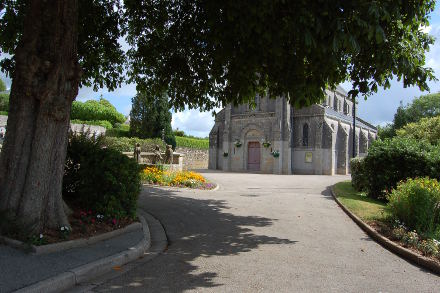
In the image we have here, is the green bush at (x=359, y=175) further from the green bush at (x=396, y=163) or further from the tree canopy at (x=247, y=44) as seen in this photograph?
the tree canopy at (x=247, y=44)

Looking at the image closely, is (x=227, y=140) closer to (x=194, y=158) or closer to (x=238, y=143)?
(x=238, y=143)

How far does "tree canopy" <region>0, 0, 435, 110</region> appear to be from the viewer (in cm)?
596

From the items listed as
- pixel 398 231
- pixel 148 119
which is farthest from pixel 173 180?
pixel 148 119

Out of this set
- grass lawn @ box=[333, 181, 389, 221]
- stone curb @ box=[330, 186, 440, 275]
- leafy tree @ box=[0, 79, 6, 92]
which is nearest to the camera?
stone curb @ box=[330, 186, 440, 275]

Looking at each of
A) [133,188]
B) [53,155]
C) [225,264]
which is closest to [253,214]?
[133,188]

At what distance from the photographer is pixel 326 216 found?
1028cm

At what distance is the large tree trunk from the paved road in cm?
206

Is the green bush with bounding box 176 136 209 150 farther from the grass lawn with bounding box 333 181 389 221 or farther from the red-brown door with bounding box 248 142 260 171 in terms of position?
the grass lawn with bounding box 333 181 389 221

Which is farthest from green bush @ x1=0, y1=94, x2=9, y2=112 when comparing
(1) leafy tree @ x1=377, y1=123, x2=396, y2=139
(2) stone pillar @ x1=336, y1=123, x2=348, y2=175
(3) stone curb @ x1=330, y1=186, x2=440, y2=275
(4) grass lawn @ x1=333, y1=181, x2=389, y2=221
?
(1) leafy tree @ x1=377, y1=123, x2=396, y2=139

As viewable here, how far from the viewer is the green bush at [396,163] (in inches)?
488

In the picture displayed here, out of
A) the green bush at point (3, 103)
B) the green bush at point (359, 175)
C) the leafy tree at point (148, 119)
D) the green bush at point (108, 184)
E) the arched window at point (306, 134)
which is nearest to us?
the green bush at point (108, 184)

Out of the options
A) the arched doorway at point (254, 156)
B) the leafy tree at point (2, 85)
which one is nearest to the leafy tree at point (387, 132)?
the arched doorway at point (254, 156)

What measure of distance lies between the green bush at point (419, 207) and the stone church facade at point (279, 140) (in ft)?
89.0

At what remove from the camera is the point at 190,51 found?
10578 mm
